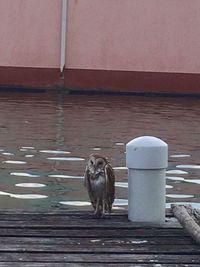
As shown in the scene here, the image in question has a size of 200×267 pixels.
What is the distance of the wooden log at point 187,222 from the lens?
5.96 metres

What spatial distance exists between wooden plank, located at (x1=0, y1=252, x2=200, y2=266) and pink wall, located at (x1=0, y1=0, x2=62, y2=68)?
22.3 meters

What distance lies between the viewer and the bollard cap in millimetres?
6473

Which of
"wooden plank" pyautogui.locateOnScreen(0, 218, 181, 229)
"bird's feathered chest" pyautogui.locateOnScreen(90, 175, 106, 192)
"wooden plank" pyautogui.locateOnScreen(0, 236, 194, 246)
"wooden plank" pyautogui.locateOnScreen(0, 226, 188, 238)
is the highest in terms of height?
"bird's feathered chest" pyautogui.locateOnScreen(90, 175, 106, 192)

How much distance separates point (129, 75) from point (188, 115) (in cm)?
709

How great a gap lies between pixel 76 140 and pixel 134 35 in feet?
43.0

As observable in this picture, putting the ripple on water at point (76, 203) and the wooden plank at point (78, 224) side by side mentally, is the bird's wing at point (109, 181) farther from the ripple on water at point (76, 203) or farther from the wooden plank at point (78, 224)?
the ripple on water at point (76, 203)

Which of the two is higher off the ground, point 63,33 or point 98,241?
point 98,241

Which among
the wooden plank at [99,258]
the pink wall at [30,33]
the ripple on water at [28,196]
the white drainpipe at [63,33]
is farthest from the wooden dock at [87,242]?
the pink wall at [30,33]

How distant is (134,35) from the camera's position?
2819cm

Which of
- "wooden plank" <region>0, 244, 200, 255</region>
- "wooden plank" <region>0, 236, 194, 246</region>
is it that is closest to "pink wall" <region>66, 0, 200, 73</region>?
"wooden plank" <region>0, 236, 194, 246</region>

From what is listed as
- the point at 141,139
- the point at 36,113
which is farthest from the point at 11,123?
the point at 141,139

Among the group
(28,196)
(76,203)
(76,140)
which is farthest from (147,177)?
(76,140)

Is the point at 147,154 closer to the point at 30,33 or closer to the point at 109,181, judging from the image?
the point at 109,181

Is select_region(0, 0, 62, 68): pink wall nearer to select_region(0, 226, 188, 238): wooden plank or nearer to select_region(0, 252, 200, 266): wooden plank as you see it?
select_region(0, 226, 188, 238): wooden plank
